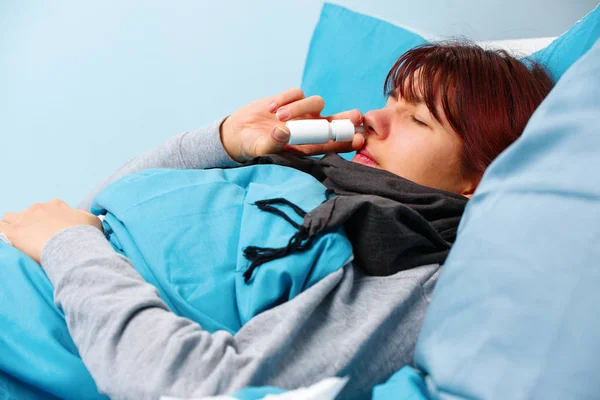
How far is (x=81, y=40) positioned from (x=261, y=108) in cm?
90

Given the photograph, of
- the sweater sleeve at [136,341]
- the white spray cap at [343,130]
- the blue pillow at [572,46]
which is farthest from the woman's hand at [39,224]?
the blue pillow at [572,46]

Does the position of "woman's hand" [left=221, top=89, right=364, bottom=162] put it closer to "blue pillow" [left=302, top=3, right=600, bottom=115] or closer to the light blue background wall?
"blue pillow" [left=302, top=3, right=600, bottom=115]

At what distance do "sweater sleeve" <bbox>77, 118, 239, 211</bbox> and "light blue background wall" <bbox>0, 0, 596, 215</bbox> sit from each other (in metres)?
0.54

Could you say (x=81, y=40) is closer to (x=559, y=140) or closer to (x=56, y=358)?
(x=56, y=358)

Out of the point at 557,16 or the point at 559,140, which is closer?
the point at 559,140

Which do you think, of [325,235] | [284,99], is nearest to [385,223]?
[325,235]

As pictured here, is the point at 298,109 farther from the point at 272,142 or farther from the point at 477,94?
the point at 477,94

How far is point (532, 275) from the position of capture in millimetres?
545

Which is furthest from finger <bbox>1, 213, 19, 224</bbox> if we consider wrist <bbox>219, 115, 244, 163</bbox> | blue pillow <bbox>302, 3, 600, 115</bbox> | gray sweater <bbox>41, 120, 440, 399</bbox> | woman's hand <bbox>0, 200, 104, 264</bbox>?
blue pillow <bbox>302, 3, 600, 115</bbox>

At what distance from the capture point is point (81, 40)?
1.75 metres

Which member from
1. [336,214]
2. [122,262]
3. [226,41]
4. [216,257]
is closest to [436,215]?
[336,214]

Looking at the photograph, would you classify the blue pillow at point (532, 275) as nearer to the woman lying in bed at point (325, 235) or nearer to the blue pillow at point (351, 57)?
the woman lying in bed at point (325, 235)

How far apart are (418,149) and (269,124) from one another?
0.31m

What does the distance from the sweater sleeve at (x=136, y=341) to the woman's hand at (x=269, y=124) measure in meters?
0.40
